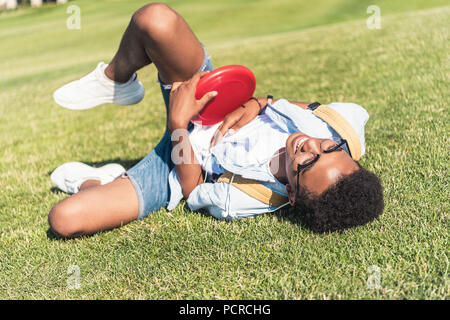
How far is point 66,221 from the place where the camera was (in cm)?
304

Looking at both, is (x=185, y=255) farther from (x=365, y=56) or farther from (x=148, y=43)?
(x=365, y=56)

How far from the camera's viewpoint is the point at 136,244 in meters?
2.93

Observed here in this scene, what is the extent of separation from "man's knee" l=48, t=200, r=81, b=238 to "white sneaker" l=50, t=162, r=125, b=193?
0.82 metres

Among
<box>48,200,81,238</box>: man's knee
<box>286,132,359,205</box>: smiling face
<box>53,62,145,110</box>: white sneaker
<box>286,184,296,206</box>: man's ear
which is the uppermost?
<box>53,62,145,110</box>: white sneaker


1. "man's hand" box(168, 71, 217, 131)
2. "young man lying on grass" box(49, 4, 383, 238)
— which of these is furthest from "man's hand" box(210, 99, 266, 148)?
"man's hand" box(168, 71, 217, 131)

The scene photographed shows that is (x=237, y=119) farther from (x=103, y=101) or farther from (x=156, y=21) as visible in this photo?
(x=103, y=101)

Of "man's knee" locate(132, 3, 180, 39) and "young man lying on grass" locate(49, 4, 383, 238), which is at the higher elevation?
"man's knee" locate(132, 3, 180, 39)

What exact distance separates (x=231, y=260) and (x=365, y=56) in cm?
639

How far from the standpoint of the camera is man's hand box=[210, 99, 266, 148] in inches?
129

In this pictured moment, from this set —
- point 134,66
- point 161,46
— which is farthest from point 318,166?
point 134,66

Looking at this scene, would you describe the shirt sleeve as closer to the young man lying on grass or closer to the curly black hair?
the young man lying on grass

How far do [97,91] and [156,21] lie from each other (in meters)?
0.90

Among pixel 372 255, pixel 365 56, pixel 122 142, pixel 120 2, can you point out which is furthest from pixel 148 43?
pixel 120 2

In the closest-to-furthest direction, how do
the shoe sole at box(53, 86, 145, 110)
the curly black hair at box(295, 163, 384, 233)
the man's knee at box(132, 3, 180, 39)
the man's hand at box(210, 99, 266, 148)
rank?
the curly black hair at box(295, 163, 384, 233) < the man's knee at box(132, 3, 180, 39) < the man's hand at box(210, 99, 266, 148) < the shoe sole at box(53, 86, 145, 110)
